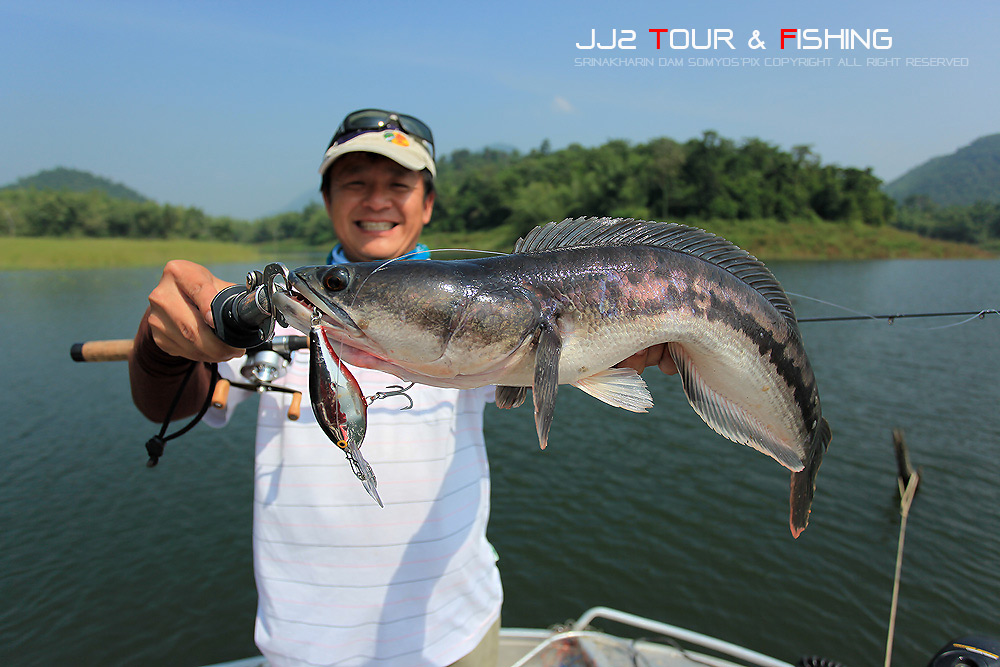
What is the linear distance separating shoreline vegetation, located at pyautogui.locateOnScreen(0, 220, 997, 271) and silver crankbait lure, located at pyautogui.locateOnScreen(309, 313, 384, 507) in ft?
149

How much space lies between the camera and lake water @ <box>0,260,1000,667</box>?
7.08 m

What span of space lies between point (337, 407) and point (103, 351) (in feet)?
8.00

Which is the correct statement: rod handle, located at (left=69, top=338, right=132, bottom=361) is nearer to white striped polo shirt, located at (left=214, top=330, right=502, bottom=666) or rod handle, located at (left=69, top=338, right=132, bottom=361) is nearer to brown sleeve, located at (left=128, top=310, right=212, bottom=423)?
brown sleeve, located at (left=128, top=310, right=212, bottom=423)

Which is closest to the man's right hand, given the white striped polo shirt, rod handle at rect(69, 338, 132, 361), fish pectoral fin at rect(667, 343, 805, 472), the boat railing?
the white striped polo shirt

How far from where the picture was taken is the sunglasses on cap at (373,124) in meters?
2.98

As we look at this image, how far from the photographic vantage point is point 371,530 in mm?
2369

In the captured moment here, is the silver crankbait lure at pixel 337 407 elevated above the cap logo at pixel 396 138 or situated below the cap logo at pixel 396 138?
below

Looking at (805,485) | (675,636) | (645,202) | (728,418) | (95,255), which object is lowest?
(675,636)

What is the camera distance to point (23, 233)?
230 feet

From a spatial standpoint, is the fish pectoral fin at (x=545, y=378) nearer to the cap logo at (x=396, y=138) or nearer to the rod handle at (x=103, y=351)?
the cap logo at (x=396, y=138)

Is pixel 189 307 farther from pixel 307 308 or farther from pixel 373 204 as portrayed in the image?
pixel 373 204

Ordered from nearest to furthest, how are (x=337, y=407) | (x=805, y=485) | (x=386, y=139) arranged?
1. (x=337, y=407)
2. (x=805, y=485)
3. (x=386, y=139)

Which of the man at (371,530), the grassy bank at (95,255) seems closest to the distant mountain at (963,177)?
the grassy bank at (95,255)

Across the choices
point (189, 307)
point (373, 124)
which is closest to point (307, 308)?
point (189, 307)
